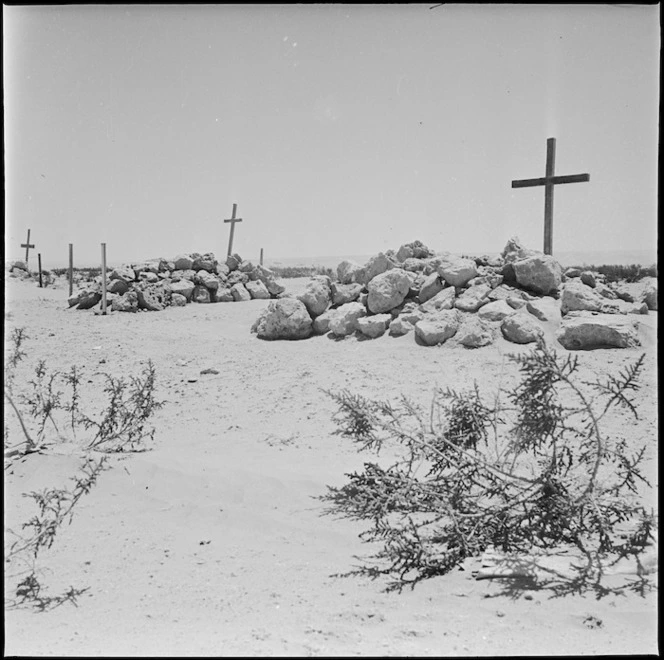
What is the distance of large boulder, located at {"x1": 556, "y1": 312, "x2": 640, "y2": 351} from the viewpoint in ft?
26.3

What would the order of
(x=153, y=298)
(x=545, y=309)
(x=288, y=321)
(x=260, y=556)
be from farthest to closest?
1. (x=153, y=298)
2. (x=288, y=321)
3. (x=545, y=309)
4. (x=260, y=556)

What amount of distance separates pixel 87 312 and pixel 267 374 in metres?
7.66

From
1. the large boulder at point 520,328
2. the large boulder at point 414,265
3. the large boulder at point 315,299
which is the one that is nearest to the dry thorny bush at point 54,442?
the large boulder at point 315,299

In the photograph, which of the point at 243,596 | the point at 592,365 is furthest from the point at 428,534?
the point at 592,365

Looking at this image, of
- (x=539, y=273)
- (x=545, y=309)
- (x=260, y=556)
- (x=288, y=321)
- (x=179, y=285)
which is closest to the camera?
(x=260, y=556)

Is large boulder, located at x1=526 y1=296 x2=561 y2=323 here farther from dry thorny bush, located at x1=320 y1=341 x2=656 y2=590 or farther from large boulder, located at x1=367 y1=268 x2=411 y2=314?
dry thorny bush, located at x1=320 y1=341 x2=656 y2=590

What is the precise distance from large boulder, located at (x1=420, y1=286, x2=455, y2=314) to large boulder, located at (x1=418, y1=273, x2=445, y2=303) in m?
0.11

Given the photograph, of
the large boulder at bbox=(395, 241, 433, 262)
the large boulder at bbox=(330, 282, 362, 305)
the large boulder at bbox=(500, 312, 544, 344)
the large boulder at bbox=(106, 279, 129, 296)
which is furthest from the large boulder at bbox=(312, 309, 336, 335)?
the large boulder at bbox=(106, 279, 129, 296)

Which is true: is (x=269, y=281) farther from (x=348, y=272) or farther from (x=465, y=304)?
(x=465, y=304)

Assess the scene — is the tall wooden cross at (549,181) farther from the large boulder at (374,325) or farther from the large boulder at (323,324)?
the large boulder at (323,324)

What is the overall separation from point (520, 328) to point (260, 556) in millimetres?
5462

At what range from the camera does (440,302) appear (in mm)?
9344

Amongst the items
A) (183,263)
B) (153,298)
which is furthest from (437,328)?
(183,263)

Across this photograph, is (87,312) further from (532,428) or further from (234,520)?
(532,428)
